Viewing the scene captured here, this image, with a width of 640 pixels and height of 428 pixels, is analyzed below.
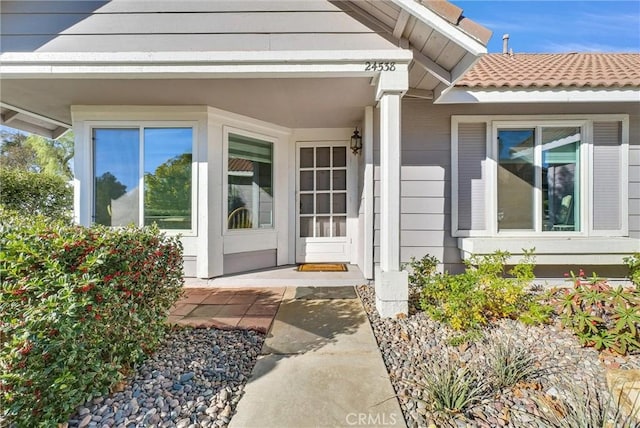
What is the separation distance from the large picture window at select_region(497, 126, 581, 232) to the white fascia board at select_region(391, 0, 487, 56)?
1930 mm

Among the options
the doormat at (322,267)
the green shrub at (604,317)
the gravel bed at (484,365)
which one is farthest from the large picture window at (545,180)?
the doormat at (322,267)

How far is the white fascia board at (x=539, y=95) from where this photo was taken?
3.71m

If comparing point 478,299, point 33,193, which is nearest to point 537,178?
point 478,299

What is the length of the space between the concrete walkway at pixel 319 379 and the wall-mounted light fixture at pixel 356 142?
9.49ft

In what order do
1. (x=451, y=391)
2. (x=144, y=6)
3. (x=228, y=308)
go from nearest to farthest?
1. (x=451, y=391)
2. (x=144, y=6)
3. (x=228, y=308)

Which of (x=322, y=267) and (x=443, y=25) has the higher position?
(x=443, y=25)

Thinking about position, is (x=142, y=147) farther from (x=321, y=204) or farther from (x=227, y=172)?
(x=321, y=204)

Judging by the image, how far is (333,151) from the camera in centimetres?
551

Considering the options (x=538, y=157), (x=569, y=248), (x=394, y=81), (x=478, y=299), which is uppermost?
(x=394, y=81)

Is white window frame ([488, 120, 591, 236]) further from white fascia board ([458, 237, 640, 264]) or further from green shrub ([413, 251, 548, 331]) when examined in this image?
green shrub ([413, 251, 548, 331])

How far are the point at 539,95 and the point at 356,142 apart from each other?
2.57 meters

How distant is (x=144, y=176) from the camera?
445 centimetres

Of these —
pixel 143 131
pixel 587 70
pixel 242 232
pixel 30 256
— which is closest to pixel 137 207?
pixel 143 131

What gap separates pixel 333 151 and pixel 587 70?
4025 mm
